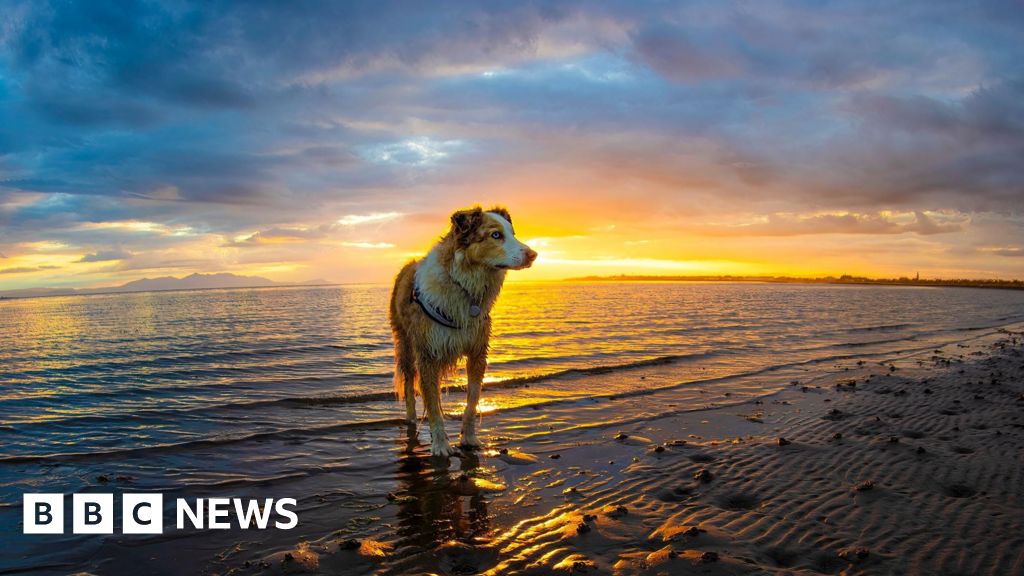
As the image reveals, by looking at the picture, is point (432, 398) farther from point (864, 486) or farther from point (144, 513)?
point (864, 486)

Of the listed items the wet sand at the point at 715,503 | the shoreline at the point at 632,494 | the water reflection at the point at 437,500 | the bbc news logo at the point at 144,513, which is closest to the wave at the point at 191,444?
the shoreline at the point at 632,494

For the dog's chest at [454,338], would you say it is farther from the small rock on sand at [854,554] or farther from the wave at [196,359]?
the wave at [196,359]

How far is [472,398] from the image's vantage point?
349 inches

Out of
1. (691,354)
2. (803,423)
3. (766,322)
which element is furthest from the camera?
(766,322)

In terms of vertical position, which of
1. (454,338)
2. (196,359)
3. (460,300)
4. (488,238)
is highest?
(488,238)

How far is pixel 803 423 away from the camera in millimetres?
9719

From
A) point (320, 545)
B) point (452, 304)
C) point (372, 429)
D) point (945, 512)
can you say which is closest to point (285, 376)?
point (372, 429)

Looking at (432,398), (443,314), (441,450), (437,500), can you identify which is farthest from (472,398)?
(437,500)

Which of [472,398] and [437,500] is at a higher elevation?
[472,398]

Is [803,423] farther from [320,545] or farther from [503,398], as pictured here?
[320,545]

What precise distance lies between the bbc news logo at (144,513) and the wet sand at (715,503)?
3.74 ft

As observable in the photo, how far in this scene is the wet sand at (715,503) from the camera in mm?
4730

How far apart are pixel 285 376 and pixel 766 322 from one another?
2840cm

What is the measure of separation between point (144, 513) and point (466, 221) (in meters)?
5.40
